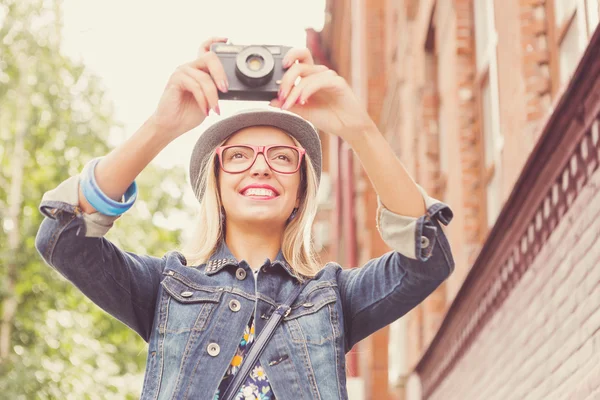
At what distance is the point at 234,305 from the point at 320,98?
62 centimetres

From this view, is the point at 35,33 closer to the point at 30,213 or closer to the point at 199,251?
the point at 30,213

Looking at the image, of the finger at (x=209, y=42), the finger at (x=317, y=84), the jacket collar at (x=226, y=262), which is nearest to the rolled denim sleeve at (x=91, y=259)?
the jacket collar at (x=226, y=262)

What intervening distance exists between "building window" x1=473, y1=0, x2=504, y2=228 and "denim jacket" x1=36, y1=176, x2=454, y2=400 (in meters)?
5.93

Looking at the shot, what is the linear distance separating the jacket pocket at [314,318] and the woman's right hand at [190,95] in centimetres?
58

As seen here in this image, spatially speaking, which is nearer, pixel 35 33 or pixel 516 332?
pixel 516 332

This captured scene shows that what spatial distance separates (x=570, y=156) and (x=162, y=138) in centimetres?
292

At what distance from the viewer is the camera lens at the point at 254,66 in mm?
3105

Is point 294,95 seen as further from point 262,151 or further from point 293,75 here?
point 262,151

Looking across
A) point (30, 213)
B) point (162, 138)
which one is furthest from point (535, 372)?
point (30, 213)

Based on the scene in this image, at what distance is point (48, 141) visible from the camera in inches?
695

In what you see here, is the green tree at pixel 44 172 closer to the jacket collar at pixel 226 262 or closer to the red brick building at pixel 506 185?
the red brick building at pixel 506 185

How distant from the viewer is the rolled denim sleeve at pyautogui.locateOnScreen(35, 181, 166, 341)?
310cm

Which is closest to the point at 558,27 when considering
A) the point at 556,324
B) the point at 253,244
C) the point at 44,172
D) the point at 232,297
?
the point at 556,324

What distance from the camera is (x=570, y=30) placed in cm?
703
